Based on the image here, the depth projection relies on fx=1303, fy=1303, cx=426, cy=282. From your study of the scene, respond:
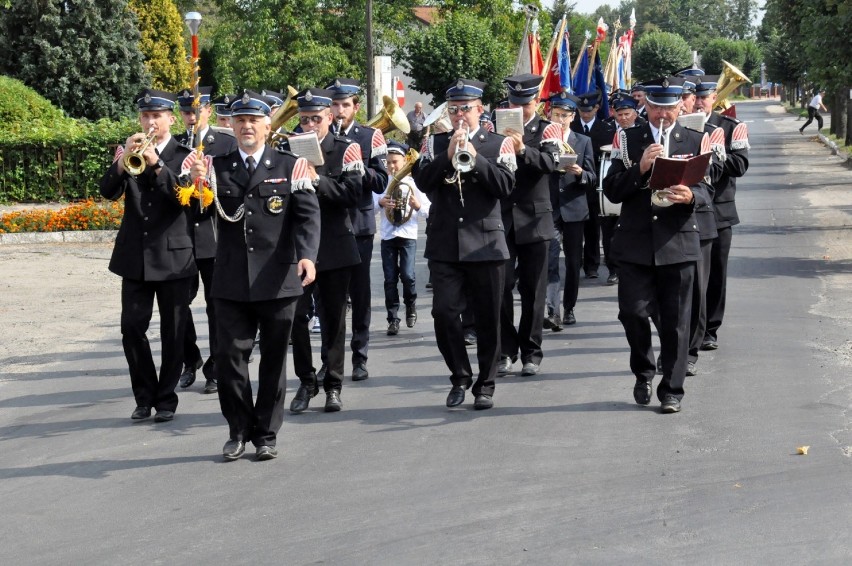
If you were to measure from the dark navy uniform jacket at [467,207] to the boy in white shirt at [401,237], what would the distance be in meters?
3.26

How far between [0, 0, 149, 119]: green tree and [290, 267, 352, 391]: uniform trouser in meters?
29.0

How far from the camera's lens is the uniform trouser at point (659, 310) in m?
8.62

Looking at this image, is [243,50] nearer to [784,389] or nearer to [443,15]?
[443,15]

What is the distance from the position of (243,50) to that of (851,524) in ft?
152

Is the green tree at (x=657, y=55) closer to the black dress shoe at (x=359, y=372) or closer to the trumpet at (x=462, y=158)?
the black dress shoe at (x=359, y=372)

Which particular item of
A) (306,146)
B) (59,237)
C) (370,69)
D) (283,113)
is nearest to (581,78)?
(283,113)

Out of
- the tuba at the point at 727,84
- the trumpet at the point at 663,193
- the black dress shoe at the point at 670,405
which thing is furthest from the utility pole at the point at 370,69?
the black dress shoe at the point at 670,405

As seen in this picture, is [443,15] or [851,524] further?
[443,15]

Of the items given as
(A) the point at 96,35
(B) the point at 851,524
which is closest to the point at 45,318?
(B) the point at 851,524

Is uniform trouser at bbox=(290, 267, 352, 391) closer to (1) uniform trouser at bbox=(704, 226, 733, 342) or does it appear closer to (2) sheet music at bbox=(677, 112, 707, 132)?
(2) sheet music at bbox=(677, 112, 707, 132)

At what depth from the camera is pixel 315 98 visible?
9039 millimetres

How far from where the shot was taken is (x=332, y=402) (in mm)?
8867

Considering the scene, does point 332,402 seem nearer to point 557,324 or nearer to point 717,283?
point 557,324

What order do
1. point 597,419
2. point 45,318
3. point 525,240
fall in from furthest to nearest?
1. point 45,318
2. point 525,240
3. point 597,419
